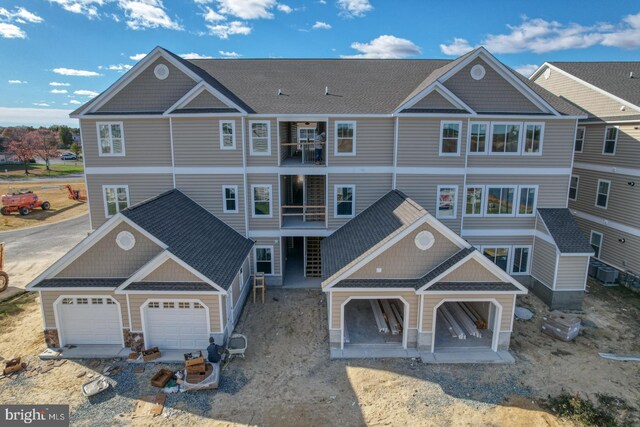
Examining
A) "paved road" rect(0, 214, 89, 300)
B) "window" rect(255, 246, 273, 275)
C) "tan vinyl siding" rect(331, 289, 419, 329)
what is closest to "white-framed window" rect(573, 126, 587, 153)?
"tan vinyl siding" rect(331, 289, 419, 329)

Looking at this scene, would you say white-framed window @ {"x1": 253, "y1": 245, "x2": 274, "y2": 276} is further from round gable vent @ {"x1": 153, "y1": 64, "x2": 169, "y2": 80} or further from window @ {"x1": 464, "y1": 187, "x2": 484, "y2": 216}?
window @ {"x1": 464, "y1": 187, "x2": 484, "y2": 216}

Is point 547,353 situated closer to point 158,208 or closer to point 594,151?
point 594,151

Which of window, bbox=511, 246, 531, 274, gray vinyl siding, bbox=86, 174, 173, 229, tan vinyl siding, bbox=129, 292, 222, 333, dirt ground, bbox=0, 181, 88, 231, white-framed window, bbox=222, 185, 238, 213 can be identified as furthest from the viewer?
dirt ground, bbox=0, 181, 88, 231

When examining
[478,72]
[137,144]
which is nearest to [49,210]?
[137,144]

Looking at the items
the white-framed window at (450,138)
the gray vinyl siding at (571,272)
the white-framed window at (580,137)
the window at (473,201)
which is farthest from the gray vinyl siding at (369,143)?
the white-framed window at (580,137)

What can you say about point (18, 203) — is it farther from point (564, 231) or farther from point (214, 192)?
point (564, 231)

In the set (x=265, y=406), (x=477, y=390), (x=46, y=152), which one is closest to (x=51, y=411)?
(x=265, y=406)

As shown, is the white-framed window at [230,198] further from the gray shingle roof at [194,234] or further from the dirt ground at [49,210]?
the dirt ground at [49,210]
